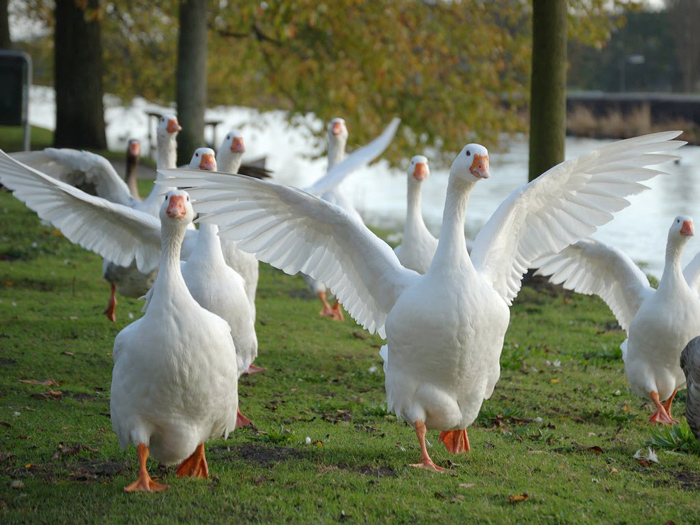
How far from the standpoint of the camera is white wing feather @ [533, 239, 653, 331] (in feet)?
24.5

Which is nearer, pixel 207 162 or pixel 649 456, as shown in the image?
pixel 649 456

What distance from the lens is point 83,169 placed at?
9.15 m

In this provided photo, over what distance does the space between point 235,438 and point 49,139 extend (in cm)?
1854

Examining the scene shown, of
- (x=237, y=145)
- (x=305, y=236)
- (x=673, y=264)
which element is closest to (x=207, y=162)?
(x=237, y=145)

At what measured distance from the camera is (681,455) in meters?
5.72

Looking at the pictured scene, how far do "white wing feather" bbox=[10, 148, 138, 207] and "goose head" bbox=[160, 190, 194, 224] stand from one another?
408cm

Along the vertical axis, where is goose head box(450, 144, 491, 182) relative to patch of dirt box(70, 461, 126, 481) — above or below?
above

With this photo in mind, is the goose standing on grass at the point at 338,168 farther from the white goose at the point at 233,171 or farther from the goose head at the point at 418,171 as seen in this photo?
the white goose at the point at 233,171

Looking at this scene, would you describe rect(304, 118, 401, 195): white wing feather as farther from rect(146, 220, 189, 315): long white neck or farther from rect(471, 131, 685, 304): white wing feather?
rect(146, 220, 189, 315): long white neck

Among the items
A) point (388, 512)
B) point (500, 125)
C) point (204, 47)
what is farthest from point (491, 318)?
point (500, 125)

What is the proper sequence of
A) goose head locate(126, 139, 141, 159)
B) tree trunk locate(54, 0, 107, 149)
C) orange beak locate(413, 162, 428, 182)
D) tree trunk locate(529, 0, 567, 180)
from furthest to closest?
tree trunk locate(54, 0, 107, 149), goose head locate(126, 139, 141, 159), tree trunk locate(529, 0, 567, 180), orange beak locate(413, 162, 428, 182)

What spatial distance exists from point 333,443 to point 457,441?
30.5 inches

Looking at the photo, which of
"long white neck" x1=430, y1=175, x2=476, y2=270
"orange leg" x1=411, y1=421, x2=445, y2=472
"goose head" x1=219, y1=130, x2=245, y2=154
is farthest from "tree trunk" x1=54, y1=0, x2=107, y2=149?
"orange leg" x1=411, y1=421, x2=445, y2=472

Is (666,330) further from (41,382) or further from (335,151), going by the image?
(335,151)
